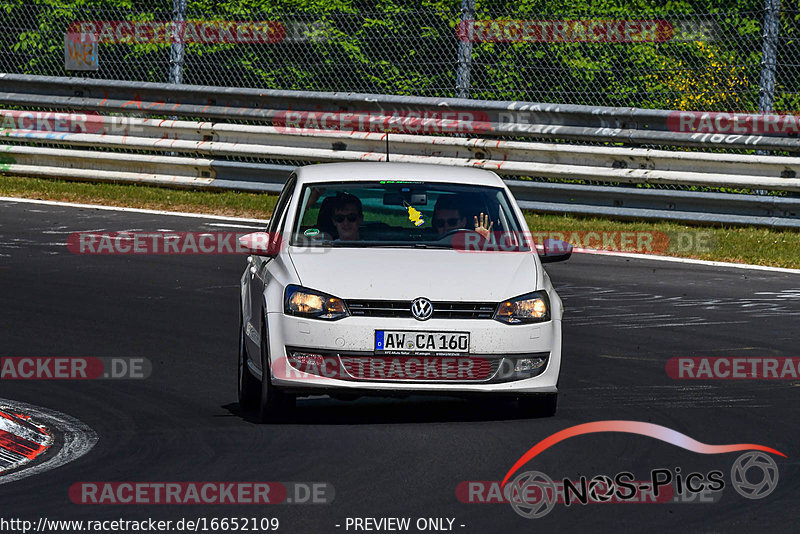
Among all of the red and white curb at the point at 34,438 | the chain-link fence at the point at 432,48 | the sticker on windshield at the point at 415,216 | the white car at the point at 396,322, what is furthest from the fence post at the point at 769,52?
the red and white curb at the point at 34,438

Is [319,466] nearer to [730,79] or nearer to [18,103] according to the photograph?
[730,79]

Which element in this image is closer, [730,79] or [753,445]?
[753,445]

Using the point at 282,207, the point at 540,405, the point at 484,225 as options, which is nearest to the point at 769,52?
the point at 484,225

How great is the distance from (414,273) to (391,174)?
4.55 ft

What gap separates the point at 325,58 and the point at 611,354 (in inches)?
452

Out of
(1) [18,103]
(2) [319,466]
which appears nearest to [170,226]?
(1) [18,103]

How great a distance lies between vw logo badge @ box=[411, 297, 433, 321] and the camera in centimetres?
823

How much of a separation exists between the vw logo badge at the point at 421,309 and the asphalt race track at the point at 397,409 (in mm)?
584

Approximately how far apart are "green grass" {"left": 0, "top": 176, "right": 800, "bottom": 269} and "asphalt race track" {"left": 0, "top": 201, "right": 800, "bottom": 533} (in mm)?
1009

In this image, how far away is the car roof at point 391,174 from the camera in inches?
379

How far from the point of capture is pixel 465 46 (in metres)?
17.0

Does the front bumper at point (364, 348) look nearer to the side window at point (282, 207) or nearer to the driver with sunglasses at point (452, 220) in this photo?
the driver with sunglasses at point (452, 220)

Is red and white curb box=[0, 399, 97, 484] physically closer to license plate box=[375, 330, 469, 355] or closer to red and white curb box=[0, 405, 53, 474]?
red and white curb box=[0, 405, 53, 474]

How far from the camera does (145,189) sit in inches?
758
